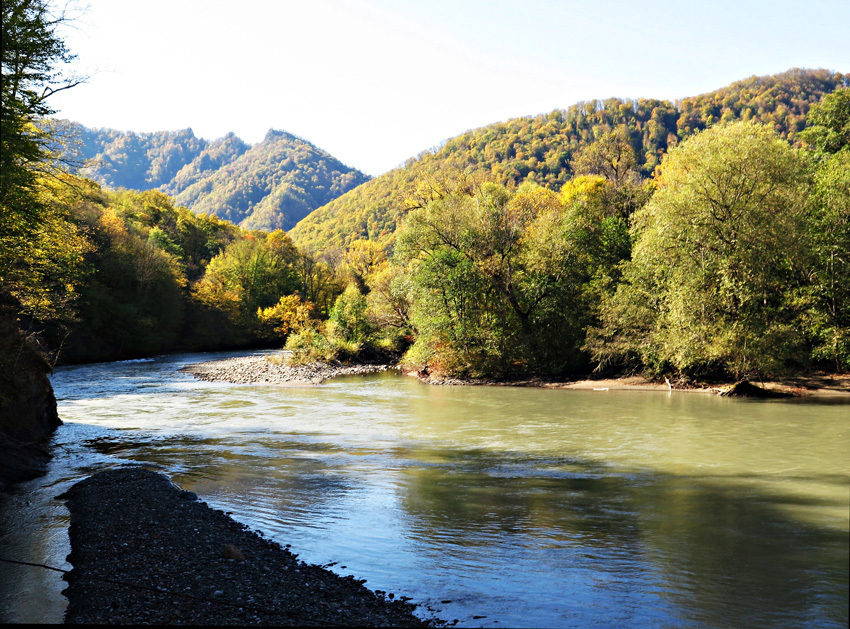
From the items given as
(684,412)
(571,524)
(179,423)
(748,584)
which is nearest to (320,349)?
(179,423)

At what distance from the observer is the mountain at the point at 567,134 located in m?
91.7

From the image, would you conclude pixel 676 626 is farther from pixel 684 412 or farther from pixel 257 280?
pixel 257 280

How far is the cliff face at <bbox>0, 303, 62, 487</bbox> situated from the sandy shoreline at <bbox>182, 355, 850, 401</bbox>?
17766 mm

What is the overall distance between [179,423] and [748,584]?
65.1 feet

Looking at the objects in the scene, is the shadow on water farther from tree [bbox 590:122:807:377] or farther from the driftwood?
the driftwood

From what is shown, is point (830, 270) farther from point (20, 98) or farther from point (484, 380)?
point (20, 98)

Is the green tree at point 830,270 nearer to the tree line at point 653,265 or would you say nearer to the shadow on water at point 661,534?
the tree line at point 653,265

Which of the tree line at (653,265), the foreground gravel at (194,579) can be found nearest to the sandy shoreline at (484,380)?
the tree line at (653,265)

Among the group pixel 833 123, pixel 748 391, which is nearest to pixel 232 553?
pixel 748 391

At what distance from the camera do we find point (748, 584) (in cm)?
773

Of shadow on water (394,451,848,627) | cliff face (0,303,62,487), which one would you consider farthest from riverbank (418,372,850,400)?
cliff face (0,303,62,487)

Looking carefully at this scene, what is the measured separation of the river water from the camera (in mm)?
7426

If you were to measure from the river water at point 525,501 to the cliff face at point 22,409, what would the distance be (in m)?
0.60

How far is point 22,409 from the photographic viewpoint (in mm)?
16922
